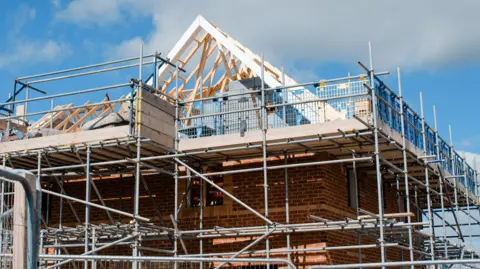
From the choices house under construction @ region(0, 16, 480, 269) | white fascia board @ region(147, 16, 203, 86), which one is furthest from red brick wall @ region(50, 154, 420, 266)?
white fascia board @ region(147, 16, 203, 86)

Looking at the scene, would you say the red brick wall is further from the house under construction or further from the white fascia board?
the white fascia board

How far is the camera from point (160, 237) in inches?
734

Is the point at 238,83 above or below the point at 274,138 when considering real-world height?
above

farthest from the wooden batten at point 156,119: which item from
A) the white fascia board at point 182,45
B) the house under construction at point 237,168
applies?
the white fascia board at point 182,45

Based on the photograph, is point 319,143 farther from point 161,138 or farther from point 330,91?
point 161,138

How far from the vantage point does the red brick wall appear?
18297mm

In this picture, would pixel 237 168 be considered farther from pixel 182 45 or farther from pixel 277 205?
pixel 182 45

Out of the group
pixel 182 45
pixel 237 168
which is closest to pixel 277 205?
pixel 237 168

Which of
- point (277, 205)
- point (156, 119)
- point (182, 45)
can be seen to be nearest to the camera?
point (156, 119)

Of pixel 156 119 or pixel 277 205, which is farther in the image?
pixel 277 205

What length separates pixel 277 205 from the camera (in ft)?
61.4

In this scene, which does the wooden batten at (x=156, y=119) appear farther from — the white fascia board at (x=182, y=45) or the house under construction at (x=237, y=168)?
the white fascia board at (x=182, y=45)

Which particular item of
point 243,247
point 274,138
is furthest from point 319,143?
point 243,247

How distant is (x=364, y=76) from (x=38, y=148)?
838 cm
